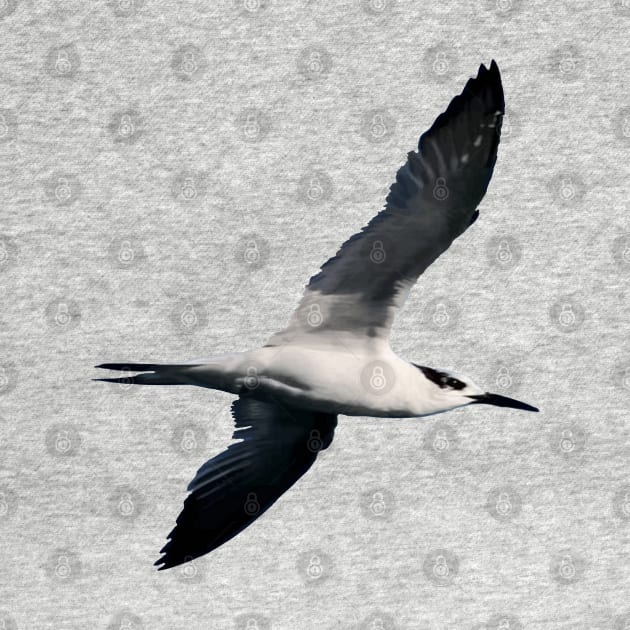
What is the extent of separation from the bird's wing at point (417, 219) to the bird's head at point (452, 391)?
108mm

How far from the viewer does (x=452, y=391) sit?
2020mm

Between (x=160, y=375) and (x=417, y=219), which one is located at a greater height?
(x=417, y=219)

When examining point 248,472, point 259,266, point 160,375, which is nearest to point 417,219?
point 160,375

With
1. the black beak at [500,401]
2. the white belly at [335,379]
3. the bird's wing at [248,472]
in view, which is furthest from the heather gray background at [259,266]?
the black beak at [500,401]

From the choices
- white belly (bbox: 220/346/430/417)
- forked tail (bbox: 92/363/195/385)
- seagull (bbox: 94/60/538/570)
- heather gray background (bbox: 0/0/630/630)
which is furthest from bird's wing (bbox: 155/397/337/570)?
heather gray background (bbox: 0/0/630/630)

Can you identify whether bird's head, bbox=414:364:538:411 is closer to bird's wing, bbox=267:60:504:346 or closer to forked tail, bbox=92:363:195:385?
bird's wing, bbox=267:60:504:346

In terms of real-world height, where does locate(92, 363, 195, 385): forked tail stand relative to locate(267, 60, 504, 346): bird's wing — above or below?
below

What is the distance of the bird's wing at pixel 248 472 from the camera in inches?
86.9

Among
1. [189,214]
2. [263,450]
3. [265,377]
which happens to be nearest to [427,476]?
[189,214]

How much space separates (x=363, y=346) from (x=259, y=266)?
5.70 feet

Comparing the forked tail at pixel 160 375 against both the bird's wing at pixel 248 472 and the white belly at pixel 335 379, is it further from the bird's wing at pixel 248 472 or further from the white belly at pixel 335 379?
the bird's wing at pixel 248 472

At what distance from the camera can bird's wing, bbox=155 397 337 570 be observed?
2207 millimetres

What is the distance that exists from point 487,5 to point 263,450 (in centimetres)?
208

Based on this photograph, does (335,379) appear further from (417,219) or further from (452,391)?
(417,219)
